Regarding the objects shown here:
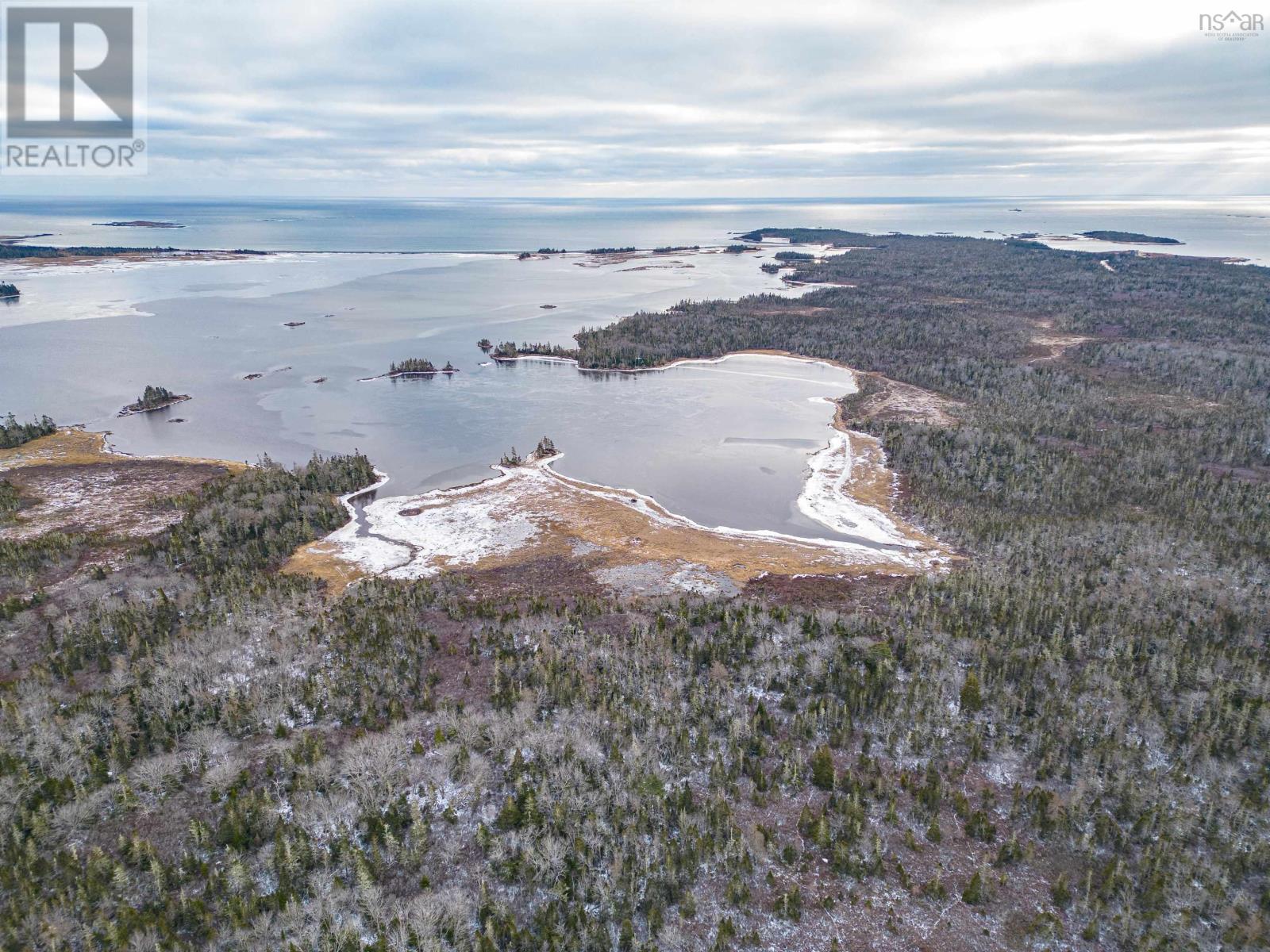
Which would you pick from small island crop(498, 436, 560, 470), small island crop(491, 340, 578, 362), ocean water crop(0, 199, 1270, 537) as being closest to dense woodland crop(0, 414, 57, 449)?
ocean water crop(0, 199, 1270, 537)

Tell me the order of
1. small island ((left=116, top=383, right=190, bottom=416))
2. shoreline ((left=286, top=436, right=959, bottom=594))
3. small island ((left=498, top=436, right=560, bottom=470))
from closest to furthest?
shoreline ((left=286, top=436, right=959, bottom=594)), small island ((left=498, top=436, right=560, bottom=470)), small island ((left=116, top=383, right=190, bottom=416))

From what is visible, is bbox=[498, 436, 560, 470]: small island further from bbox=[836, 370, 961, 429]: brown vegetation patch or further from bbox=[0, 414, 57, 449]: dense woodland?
bbox=[0, 414, 57, 449]: dense woodland

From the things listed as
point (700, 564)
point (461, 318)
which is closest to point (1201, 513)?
point (700, 564)

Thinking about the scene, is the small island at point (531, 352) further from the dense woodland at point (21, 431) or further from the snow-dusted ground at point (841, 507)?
the dense woodland at point (21, 431)

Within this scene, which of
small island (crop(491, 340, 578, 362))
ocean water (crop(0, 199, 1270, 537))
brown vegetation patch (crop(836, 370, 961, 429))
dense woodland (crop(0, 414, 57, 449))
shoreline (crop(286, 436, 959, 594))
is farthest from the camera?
small island (crop(491, 340, 578, 362))

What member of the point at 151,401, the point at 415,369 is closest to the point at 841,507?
the point at 415,369

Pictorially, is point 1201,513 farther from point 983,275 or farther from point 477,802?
point 983,275

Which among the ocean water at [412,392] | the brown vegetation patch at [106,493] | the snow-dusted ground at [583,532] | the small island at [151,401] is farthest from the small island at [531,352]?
the brown vegetation patch at [106,493]
